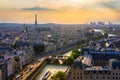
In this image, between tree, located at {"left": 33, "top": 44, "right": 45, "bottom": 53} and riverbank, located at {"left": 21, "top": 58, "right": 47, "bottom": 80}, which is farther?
tree, located at {"left": 33, "top": 44, "right": 45, "bottom": 53}

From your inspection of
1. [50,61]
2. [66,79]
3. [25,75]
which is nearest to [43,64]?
[50,61]

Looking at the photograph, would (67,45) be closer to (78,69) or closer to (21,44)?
(21,44)

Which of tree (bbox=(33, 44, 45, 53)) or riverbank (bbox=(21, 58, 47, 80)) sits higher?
riverbank (bbox=(21, 58, 47, 80))

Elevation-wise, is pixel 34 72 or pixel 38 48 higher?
pixel 34 72

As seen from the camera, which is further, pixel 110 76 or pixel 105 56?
pixel 105 56

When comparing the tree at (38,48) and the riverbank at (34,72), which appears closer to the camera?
the riverbank at (34,72)

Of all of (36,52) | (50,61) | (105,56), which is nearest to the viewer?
(105,56)

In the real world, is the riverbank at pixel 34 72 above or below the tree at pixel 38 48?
above

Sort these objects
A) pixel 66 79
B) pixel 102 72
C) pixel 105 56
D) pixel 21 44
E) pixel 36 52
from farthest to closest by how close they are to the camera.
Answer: pixel 21 44 < pixel 36 52 < pixel 105 56 < pixel 66 79 < pixel 102 72

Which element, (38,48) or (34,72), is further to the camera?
(38,48)

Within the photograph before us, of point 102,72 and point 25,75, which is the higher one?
point 102,72
